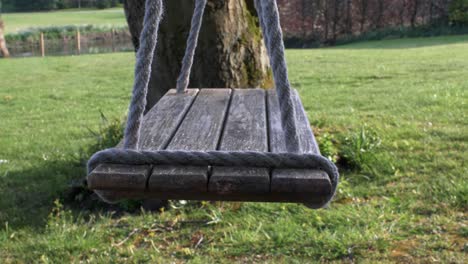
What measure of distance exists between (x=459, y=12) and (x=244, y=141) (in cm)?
2337

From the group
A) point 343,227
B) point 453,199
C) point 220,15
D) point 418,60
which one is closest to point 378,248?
point 343,227

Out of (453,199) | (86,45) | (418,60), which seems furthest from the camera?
(86,45)

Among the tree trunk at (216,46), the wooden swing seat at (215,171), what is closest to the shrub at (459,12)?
the tree trunk at (216,46)

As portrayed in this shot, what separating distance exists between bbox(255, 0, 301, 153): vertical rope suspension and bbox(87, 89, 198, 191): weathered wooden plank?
1.29ft

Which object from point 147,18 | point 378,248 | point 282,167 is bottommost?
point 378,248

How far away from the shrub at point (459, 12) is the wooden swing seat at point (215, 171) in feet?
74.3

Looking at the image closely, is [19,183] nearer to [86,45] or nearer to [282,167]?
[282,167]

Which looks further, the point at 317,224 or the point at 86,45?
the point at 86,45

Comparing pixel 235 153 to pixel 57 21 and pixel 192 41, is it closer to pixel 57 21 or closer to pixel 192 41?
pixel 192 41

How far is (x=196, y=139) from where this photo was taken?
1.91 meters

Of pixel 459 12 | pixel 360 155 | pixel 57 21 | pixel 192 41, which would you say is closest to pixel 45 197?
pixel 192 41

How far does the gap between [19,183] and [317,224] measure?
248 centimetres

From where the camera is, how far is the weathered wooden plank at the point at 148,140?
59.7 inches

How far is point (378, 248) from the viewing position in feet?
10.9
